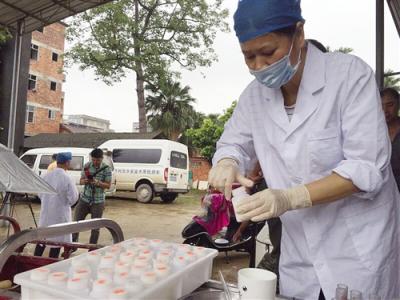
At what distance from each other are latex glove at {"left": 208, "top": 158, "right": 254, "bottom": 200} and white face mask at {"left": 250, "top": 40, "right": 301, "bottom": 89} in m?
0.31

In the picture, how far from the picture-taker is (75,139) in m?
20.2

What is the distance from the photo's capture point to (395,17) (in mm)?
4969

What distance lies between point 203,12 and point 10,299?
17.2 m

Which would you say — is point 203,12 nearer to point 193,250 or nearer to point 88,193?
point 88,193

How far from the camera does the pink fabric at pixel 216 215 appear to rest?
511cm

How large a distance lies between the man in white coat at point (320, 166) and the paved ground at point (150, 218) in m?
4.05

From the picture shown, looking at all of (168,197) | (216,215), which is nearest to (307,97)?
(216,215)

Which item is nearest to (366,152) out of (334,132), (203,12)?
(334,132)

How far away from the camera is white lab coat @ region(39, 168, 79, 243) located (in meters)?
4.80

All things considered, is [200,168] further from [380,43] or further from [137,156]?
[380,43]

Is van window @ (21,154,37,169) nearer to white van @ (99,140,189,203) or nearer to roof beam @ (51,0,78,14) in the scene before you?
white van @ (99,140,189,203)

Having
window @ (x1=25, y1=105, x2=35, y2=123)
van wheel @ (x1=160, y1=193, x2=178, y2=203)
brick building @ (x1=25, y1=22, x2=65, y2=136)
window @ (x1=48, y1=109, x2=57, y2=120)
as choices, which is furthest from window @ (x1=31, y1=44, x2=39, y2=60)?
van wheel @ (x1=160, y1=193, x2=178, y2=203)

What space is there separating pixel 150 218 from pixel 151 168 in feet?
10.7

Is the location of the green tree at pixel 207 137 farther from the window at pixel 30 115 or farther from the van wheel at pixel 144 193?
the window at pixel 30 115
